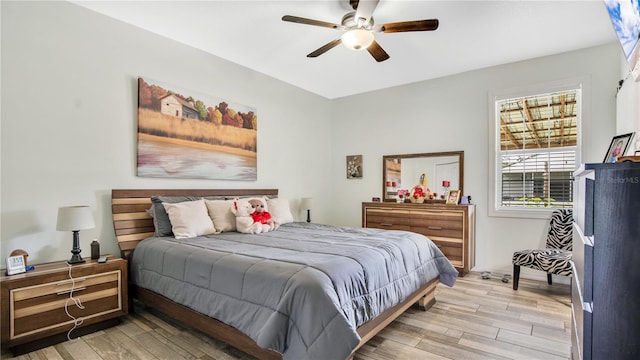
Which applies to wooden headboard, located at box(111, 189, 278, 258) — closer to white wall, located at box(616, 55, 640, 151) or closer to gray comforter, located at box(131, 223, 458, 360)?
gray comforter, located at box(131, 223, 458, 360)

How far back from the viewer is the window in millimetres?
3822

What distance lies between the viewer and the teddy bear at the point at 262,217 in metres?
3.42

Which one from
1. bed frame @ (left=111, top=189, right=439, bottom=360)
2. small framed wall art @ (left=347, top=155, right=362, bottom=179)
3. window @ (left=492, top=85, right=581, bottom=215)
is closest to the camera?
bed frame @ (left=111, top=189, right=439, bottom=360)

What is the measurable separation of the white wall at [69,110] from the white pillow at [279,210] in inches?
32.8

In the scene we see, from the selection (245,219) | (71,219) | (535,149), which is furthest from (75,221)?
(535,149)

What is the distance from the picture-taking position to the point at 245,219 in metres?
3.35

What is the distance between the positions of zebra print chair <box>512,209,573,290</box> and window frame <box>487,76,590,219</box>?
23cm

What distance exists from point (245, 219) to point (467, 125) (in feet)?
10.8

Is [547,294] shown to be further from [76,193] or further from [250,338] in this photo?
[76,193]

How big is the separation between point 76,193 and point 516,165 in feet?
16.3

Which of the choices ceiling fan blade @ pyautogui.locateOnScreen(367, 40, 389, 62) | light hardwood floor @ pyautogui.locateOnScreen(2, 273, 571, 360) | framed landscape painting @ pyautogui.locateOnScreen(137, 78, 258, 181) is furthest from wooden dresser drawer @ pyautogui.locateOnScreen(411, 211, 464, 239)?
framed landscape painting @ pyautogui.locateOnScreen(137, 78, 258, 181)

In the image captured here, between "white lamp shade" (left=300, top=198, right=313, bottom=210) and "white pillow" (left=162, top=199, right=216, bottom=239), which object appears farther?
"white lamp shade" (left=300, top=198, right=313, bottom=210)

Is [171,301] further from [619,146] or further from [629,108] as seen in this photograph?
Result: [629,108]

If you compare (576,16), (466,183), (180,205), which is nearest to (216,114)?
(180,205)
